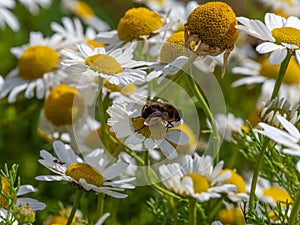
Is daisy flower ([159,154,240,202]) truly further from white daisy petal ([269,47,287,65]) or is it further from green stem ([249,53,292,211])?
white daisy petal ([269,47,287,65])

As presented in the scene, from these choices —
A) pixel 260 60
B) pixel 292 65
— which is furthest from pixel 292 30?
pixel 260 60

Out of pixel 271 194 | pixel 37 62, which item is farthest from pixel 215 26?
pixel 37 62

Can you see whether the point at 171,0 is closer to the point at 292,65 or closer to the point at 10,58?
the point at 10,58

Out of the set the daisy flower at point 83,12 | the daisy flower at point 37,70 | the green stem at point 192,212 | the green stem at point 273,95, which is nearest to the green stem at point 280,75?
the green stem at point 273,95

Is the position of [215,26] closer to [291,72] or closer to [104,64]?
[104,64]

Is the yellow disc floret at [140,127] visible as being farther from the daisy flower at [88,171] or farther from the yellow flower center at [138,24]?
the yellow flower center at [138,24]

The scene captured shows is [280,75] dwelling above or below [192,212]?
above

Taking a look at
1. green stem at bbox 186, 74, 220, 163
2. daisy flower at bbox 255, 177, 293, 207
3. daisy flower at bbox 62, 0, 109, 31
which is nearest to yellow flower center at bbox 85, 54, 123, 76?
green stem at bbox 186, 74, 220, 163
